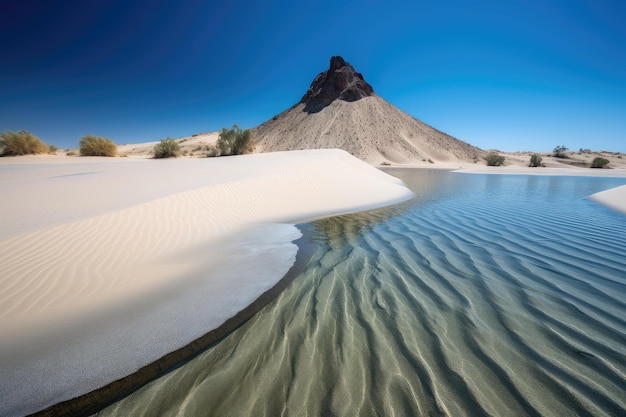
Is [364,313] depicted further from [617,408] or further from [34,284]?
[34,284]

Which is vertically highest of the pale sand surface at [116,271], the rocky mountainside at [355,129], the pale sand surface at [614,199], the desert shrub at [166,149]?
the rocky mountainside at [355,129]

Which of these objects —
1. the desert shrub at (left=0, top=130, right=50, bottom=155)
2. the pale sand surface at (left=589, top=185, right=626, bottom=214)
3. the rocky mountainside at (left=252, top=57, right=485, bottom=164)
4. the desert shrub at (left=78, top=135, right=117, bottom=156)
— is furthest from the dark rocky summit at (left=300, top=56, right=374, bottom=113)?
the pale sand surface at (left=589, top=185, right=626, bottom=214)

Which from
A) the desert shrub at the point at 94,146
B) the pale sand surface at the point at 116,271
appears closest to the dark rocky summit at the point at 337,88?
the desert shrub at the point at 94,146

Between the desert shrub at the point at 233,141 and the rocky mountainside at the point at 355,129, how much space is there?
1028 inches

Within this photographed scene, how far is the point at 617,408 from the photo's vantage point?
1.45 metres

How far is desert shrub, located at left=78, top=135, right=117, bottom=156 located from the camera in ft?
61.4

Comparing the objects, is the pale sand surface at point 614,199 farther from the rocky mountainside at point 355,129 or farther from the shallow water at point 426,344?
the rocky mountainside at point 355,129

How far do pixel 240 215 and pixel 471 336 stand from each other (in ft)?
17.1

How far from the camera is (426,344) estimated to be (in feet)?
6.66

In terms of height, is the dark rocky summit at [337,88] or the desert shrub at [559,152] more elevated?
the dark rocky summit at [337,88]

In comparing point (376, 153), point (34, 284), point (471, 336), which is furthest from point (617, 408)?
point (376, 153)

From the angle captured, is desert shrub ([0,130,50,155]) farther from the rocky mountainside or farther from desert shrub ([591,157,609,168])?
desert shrub ([591,157,609,168])

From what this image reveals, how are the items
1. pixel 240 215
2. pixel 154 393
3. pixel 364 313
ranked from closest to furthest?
pixel 154 393, pixel 364 313, pixel 240 215

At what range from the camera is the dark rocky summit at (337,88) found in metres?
64.4
